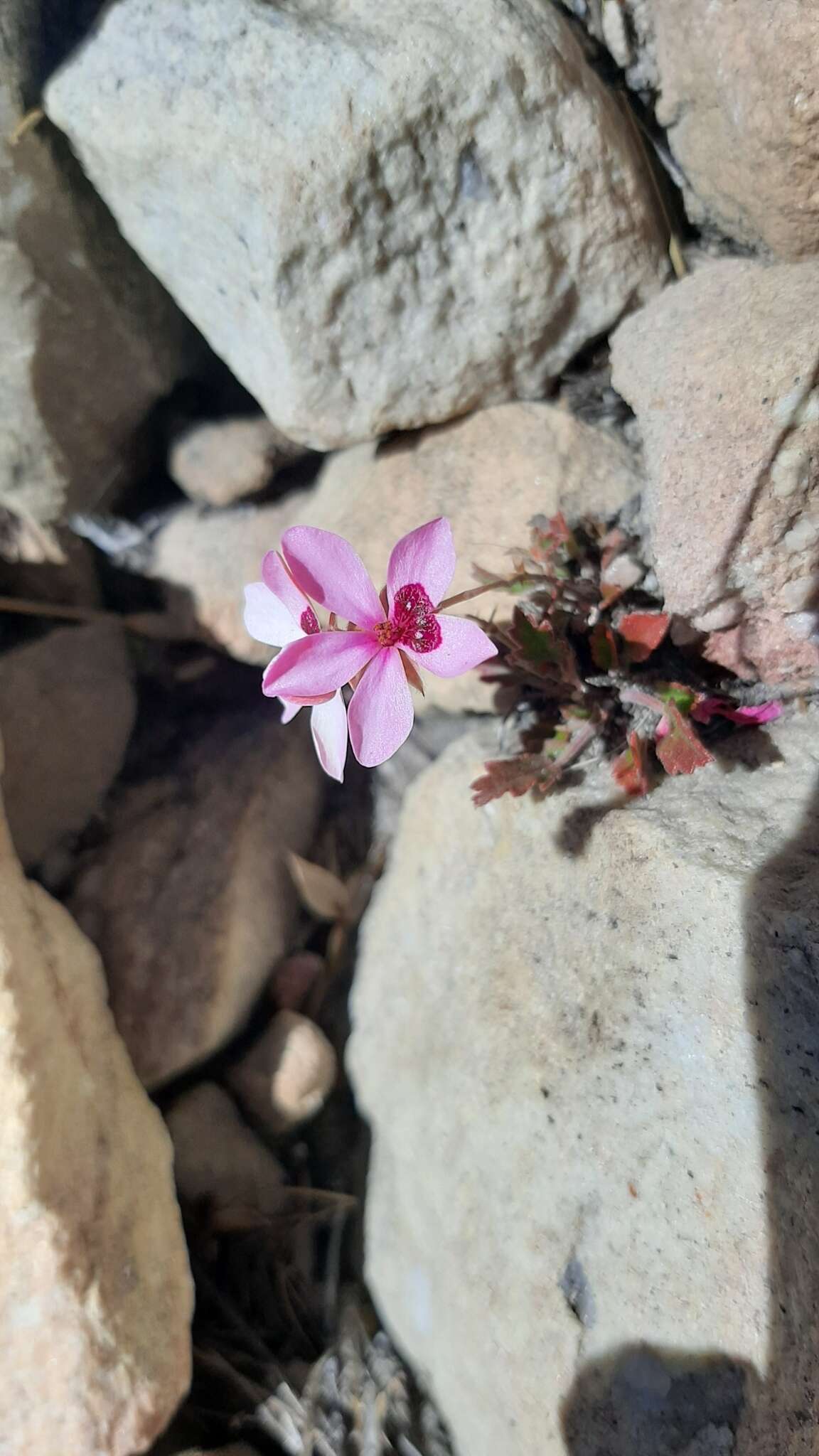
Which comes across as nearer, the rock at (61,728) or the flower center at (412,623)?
the flower center at (412,623)

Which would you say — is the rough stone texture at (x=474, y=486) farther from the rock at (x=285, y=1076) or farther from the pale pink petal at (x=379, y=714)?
the rock at (x=285, y=1076)

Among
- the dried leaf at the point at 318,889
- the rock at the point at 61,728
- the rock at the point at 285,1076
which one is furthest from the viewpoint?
the dried leaf at the point at 318,889

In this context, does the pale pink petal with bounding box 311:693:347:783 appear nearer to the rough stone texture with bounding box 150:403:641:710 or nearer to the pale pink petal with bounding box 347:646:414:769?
the pale pink petal with bounding box 347:646:414:769

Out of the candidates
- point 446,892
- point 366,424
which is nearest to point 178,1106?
point 446,892

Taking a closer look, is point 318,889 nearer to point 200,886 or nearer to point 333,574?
point 200,886

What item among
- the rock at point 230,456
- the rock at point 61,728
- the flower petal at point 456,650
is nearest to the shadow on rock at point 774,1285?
the flower petal at point 456,650

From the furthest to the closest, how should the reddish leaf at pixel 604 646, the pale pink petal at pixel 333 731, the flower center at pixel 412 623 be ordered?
the reddish leaf at pixel 604 646, the pale pink petal at pixel 333 731, the flower center at pixel 412 623

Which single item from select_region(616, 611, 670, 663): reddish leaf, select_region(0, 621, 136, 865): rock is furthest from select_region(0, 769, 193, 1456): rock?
select_region(616, 611, 670, 663): reddish leaf
